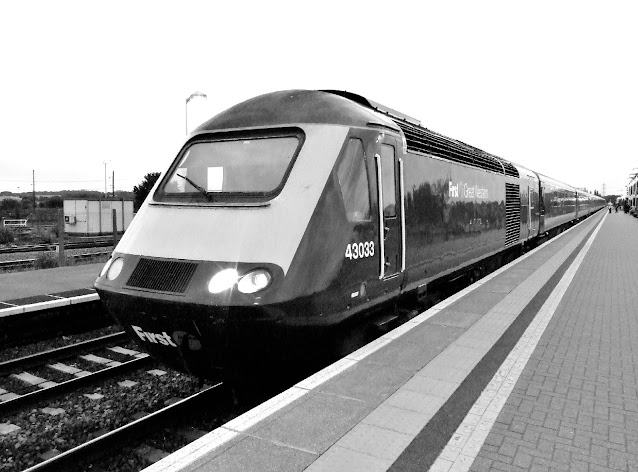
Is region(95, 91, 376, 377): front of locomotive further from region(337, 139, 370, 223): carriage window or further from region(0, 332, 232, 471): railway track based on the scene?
region(0, 332, 232, 471): railway track

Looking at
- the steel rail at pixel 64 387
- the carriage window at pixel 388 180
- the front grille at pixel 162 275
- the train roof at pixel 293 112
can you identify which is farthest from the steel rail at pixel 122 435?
the train roof at pixel 293 112

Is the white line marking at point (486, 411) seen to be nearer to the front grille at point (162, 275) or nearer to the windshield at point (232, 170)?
the front grille at point (162, 275)

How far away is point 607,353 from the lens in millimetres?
5820

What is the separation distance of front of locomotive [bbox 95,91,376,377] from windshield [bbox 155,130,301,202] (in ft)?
0.04

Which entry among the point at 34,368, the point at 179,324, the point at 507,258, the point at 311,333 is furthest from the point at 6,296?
the point at 507,258

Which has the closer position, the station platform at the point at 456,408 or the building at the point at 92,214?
the station platform at the point at 456,408

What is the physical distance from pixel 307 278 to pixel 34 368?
4783mm

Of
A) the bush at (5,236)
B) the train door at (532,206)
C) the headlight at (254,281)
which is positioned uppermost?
the train door at (532,206)

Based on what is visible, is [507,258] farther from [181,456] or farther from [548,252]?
[181,456]

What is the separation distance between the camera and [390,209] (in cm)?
588

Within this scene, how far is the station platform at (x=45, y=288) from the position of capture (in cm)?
835

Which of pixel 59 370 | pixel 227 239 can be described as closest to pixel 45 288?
pixel 59 370

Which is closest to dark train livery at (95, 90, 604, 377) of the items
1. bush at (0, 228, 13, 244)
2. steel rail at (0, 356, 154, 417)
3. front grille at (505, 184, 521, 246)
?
steel rail at (0, 356, 154, 417)

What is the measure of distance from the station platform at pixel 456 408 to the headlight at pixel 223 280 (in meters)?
1.01
